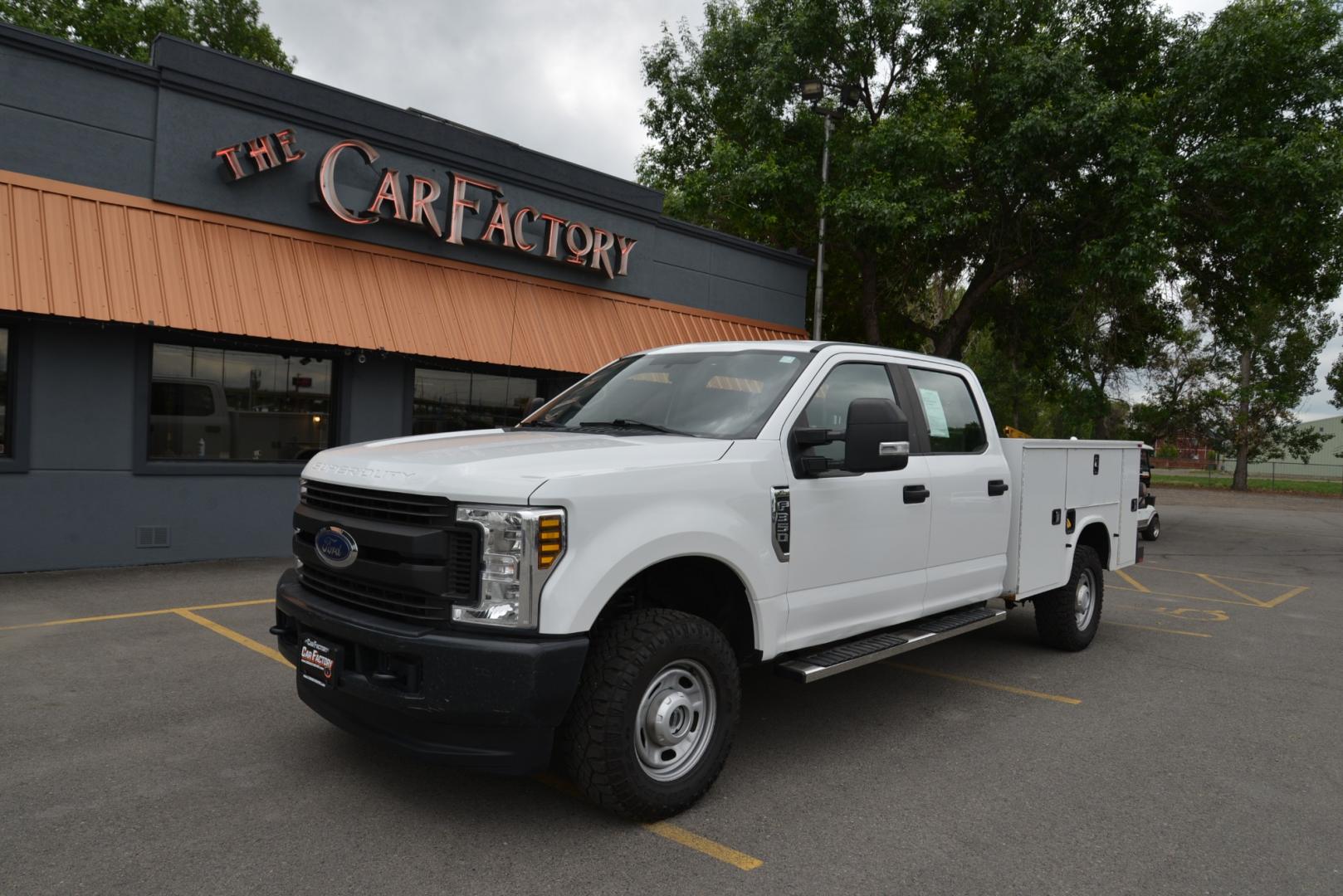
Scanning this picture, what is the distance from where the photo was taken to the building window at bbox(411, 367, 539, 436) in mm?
12023

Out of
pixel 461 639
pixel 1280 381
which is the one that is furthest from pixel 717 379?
pixel 1280 381

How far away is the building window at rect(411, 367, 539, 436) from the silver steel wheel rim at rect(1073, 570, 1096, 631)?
711 cm

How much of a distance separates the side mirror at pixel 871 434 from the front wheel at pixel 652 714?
102 centimetres

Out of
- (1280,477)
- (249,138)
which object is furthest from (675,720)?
(1280,477)

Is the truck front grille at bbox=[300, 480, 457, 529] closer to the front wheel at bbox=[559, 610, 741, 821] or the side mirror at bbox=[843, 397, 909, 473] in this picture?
the front wheel at bbox=[559, 610, 741, 821]

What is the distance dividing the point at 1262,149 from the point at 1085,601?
41.1 feet

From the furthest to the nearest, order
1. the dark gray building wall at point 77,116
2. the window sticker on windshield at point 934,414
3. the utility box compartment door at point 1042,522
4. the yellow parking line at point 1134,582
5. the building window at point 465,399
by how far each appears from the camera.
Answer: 1. the building window at point 465,399
2. the yellow parking line at point 1134,582
3. the dark gray building wall at point 77,116
4. the utility box compartment door at point 1042,522
5. the window sticker on windshield at point 934,414

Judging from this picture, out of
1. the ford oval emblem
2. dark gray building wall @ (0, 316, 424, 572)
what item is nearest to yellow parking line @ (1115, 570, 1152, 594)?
the ford oval emblem

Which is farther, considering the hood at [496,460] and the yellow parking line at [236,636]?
the yellow parking line at [236,636]

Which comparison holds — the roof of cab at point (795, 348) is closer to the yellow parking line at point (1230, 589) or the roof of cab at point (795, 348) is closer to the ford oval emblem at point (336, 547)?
the ford oval emblem at point (336, 547)

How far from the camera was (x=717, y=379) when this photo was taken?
4.69 m

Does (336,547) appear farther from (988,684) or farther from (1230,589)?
(1230,589)

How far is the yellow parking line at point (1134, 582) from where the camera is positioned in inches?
411

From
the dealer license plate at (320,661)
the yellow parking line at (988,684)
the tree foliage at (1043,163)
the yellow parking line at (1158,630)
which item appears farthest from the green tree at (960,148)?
the dealer license plate at (320,661)
